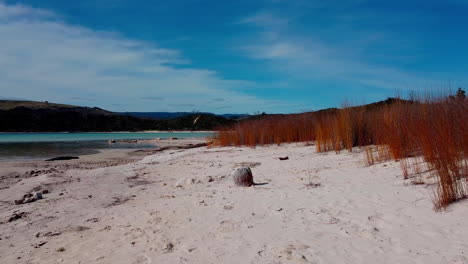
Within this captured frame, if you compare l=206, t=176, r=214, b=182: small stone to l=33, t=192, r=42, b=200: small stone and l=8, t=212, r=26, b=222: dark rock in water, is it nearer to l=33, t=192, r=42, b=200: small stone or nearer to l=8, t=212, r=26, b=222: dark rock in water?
l=33, t=192, r=42, b=200: small stone

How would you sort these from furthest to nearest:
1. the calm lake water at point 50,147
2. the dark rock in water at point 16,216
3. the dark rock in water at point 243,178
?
the calm lake water at point 50,147 → the dark rock in water at point 243,178 → the dark rock in water at point 16,216

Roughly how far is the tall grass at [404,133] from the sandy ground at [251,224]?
32 cm

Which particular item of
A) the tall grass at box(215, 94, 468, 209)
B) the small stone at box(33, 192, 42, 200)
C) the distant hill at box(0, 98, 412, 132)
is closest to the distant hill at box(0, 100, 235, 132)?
the distant hill at box(0, 98, 412, 132)

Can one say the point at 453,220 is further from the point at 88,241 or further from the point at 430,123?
the point at 88,241

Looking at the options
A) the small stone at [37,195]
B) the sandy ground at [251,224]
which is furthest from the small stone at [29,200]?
the sandy ground at [251,224]

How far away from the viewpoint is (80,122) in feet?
166

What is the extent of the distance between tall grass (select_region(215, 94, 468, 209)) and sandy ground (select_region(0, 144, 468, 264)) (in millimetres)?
323

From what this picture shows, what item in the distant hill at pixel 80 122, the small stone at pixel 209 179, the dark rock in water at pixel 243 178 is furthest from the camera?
the distant hill at pixel 80 122

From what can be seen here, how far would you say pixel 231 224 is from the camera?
118 inches

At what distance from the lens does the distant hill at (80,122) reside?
44656 mm

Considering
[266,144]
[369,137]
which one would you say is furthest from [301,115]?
[369,137]

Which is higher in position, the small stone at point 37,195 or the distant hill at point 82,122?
the distant hill at point 82,122

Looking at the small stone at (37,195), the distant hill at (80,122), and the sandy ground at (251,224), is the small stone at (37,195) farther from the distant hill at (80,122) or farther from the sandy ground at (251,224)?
the distant hill at (80,122)

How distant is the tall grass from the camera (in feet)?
9.89
